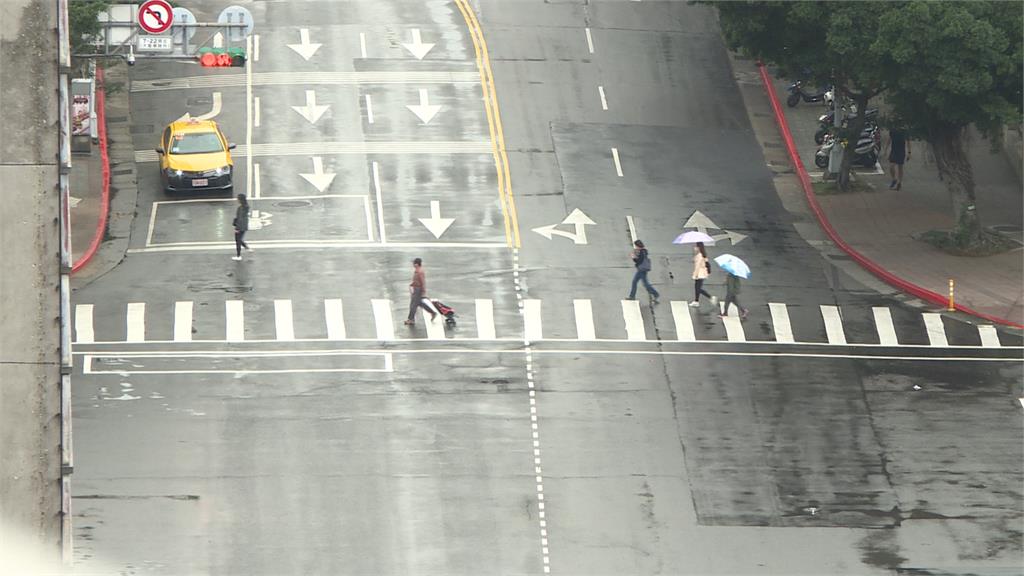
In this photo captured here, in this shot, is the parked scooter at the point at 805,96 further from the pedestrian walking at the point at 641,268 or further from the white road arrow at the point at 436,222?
the pedestrian walking at the point at 641,268

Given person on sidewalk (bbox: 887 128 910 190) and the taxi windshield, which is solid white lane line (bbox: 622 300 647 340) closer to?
person on sidewalk (bbox: 887 128 910 190)

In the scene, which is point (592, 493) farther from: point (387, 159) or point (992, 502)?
point (387, 159)

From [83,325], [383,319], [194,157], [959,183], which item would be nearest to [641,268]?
[383,319]

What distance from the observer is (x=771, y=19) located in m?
49.1

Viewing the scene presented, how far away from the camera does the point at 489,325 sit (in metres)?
41.8

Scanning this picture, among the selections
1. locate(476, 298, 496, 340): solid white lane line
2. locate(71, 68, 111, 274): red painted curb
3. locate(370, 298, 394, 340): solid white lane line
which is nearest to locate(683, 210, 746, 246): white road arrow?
locate(476, 298, 496, 340): solid white lane line

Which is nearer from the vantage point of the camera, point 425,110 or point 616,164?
point 616,164

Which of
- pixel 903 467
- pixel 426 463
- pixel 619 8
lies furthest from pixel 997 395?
pixel 619 8

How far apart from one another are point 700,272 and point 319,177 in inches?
479

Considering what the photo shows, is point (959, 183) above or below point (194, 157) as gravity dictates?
below

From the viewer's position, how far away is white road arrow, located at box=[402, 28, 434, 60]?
59.0 meters

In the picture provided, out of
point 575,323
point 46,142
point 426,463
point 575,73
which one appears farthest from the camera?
point 575,73

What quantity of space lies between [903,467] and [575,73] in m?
25.0

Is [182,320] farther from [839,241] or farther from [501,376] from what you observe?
[839,241]
